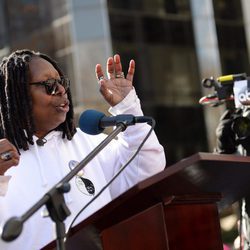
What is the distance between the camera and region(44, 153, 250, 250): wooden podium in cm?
221

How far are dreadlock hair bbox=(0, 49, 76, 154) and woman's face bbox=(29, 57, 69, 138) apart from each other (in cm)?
3

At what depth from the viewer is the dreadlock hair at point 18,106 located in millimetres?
3121

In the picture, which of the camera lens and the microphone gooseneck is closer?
the microphone gooseneck

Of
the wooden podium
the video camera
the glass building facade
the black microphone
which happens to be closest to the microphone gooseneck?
the black microphone

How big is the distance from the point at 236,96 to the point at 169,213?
68.9 inches

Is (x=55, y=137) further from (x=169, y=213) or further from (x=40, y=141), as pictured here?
(x=169, y=213)

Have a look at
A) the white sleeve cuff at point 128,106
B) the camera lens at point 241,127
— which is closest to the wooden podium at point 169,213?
the white sleeve cuff at point 128,106

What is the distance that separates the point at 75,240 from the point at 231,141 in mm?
1889

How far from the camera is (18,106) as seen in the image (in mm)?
3176

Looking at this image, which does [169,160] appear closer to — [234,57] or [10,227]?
[234,57]

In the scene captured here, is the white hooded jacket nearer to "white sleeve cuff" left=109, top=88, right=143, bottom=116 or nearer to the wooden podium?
"white sleeve cuff" left=109, top=88, right=143, bottom=116

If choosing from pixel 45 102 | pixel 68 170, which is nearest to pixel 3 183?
pixel 68 170

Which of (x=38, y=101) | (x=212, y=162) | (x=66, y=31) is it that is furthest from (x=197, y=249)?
(x=66, y=31)

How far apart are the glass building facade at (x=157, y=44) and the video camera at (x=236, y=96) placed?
1141cm
